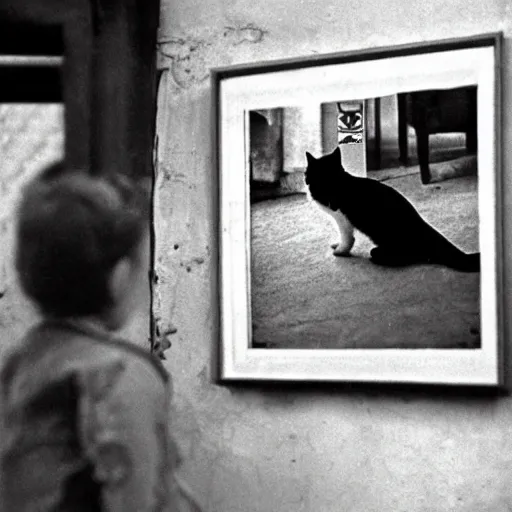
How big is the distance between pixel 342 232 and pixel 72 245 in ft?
2.08

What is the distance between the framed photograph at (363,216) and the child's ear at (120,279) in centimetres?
26

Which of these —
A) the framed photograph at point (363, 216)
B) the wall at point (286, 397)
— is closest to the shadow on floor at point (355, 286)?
the framed photograph at point (363, 216)

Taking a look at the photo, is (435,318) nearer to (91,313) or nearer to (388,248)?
(388,248)

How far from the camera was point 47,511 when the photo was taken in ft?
6.49

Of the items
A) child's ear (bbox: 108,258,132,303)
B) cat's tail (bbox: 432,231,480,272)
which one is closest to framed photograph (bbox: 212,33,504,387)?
cat's tail (bbox: 432,231,480,272)

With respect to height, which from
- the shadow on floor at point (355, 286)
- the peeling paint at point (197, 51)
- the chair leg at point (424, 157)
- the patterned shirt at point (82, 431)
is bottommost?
the patterned shirt at point (82, 431)

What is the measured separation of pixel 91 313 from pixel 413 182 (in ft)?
2.46

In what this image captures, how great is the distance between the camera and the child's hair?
2.12 meters

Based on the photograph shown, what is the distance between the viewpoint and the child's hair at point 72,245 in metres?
2.12

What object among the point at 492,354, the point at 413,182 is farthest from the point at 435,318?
the point at 413,182

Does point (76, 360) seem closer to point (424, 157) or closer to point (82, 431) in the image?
point (82, 431)

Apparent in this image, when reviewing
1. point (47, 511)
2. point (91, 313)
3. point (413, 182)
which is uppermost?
point (413, 182)

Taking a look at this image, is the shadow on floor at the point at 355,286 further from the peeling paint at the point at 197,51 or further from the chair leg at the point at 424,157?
the peeling paint at the point at 197,51

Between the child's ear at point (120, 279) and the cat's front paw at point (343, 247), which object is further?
the cat's front paw at point (343, 247)
